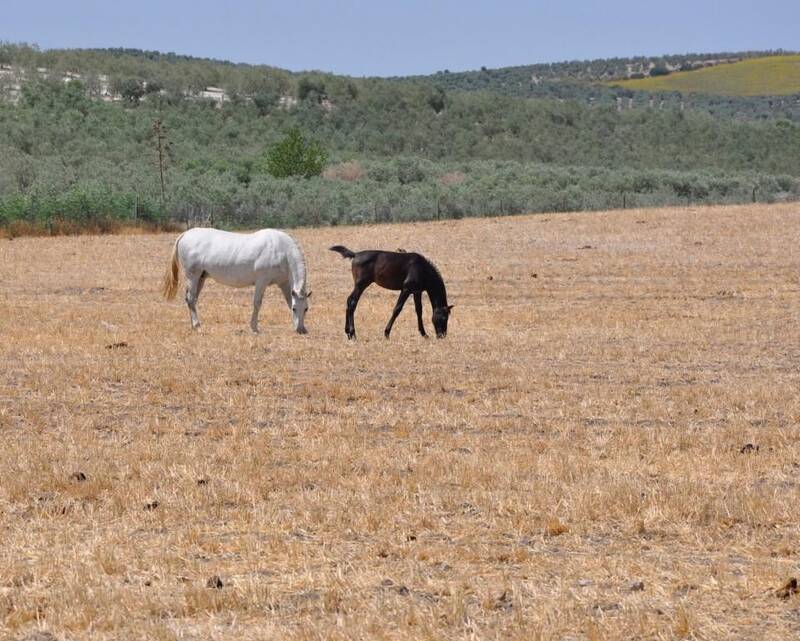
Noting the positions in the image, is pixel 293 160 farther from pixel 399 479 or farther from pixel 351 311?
pixel 399 479

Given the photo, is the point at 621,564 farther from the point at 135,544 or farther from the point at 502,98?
the point at 502,98

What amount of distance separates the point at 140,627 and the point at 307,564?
1230 mm

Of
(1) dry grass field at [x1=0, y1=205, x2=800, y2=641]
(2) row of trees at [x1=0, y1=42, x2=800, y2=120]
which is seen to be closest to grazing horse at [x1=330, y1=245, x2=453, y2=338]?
(1) dry grass field at [x1=0, y1=205, x2=800, y2=641]

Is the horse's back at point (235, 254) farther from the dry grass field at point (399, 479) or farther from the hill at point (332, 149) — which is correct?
the hill at point (332, 149)

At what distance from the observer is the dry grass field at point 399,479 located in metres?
6.07

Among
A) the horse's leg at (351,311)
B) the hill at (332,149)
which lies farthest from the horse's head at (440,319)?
the hill at (332,149)

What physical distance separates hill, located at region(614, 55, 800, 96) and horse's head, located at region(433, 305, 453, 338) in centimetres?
12786

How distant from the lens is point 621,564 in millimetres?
6742

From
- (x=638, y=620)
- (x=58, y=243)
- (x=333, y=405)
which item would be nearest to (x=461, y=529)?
(x=638, y=620)

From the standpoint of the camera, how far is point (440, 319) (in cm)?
1803

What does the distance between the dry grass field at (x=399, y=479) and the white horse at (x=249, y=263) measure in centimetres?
60

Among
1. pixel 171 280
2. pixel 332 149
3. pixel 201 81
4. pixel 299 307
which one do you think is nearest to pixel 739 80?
pixel 201 81

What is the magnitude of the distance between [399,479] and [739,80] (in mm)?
149808

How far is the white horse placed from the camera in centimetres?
1853
